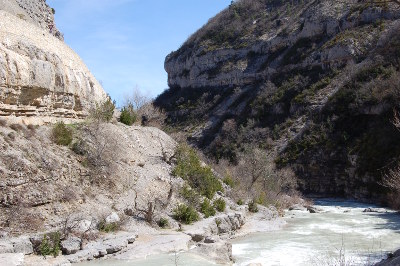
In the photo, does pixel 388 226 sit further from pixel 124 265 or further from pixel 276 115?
pixel 276 115

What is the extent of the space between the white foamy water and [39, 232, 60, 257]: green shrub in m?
7.03

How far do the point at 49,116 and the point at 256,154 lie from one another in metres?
22.8

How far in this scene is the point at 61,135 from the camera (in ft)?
73.6

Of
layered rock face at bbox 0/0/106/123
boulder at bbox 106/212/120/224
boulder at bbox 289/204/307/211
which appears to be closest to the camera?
boulder at bbox 106/212/120/224

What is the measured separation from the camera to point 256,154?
41594 mm

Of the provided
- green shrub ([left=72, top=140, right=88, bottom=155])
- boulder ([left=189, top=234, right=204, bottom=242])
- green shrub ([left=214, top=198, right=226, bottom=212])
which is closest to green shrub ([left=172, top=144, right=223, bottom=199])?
green shrub ([left=214, top=198, right=226, bottom=212])

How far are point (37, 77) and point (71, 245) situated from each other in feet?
35.0

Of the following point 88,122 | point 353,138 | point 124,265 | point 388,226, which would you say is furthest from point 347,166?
point 124,265

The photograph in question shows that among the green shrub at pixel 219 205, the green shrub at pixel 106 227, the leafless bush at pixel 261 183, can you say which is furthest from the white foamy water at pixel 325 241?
Result: the green shrub at pixel 106 227

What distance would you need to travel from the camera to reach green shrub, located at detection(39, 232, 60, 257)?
15.2m

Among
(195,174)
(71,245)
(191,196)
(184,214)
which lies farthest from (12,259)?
(195,174)

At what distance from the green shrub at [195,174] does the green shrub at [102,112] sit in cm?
533

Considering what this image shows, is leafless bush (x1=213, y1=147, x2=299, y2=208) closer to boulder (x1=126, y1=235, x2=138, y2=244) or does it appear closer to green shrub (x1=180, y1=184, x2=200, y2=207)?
green shrub (x1=180, y1=184, x2=200, y2=207)

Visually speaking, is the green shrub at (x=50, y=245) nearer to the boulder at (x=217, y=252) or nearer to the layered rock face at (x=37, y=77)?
the boulder at (x=217, y=252)
